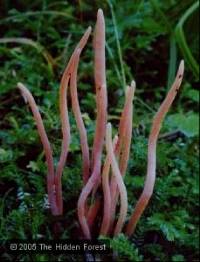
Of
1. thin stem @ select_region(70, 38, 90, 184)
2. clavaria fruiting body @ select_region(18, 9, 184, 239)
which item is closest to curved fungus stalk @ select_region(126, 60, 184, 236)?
clavaria fruiting body @ select_region(18, 9, 184, 239)

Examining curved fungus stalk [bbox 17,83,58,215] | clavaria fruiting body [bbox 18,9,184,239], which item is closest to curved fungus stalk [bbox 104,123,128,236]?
clavaria fruiting body [bbox 18,9,184,239]

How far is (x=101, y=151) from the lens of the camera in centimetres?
87

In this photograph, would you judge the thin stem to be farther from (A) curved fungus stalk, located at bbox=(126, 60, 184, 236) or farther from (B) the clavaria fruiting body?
(A) curved fungus stalk, located at bbox=(126, 60, 184, 236)

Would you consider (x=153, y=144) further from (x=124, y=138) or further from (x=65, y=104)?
(x=65, y=104)

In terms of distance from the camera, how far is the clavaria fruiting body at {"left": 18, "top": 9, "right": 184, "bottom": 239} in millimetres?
811

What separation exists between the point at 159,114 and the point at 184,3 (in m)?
0.79

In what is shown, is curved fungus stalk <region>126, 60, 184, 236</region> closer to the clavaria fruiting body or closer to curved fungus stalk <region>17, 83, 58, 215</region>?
the clavaria fruiting body

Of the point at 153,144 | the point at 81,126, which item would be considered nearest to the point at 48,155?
the point at 81,126

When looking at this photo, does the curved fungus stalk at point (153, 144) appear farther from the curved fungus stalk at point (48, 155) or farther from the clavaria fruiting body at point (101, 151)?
the curved fungus stalk at point (48, 155)

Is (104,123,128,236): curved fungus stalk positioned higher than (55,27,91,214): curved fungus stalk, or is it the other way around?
(55,27,91,214): curved fungus stalk

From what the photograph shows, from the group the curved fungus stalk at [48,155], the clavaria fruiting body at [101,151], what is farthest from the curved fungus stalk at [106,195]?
the curved fungus stalk at [48,155]

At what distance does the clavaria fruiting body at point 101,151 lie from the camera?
0.81 meters

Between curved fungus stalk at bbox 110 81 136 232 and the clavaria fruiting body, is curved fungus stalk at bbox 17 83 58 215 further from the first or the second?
curved fungus stalk at bbox 110 81 136 232

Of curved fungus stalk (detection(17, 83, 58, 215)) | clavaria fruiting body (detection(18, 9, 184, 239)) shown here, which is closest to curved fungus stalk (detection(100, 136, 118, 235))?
clavaria fruiting body (detection(18, 9, 184, 239))
